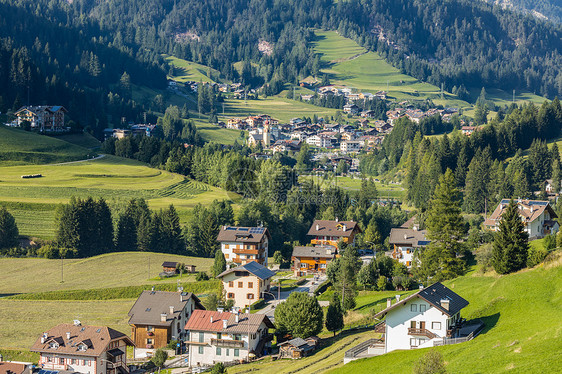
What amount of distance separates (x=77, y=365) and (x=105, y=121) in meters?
143

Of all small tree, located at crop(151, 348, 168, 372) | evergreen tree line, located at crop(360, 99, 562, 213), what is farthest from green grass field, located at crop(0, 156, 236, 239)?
small tree, located at crop(151, 348, 168, 372)

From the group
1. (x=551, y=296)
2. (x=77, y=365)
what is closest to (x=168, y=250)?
(x=77, y=365)

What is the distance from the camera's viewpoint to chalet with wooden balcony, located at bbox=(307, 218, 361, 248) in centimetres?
10534

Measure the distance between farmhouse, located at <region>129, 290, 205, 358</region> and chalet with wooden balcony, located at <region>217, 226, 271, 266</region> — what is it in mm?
27910

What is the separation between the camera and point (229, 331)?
60906 millimetres

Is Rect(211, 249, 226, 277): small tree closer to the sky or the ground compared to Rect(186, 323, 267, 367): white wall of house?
closer to the ground

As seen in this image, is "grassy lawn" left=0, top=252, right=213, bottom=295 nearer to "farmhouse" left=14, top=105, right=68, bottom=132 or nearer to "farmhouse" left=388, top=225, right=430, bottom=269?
"farmhouse" left=388, top=225, right=430, bottom=269

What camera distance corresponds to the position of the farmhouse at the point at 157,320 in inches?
2665

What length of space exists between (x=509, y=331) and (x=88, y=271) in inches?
2421

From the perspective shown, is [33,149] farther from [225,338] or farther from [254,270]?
[225,338]

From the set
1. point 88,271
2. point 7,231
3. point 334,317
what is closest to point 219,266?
point 88,271

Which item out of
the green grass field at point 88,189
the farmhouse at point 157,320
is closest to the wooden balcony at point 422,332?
the farmhouse at point 157,320

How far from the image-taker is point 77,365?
60.7 meters

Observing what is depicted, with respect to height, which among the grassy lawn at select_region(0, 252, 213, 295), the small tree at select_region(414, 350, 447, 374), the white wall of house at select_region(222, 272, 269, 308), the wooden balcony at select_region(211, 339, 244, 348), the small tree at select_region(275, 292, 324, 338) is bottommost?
the grassy lawn at select_region(0, 252, 213, 295)
